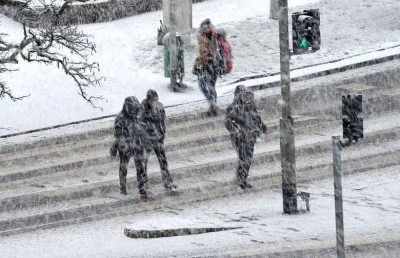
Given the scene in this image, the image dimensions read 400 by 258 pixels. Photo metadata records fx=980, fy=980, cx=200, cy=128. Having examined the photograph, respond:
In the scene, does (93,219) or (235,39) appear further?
(235,39)

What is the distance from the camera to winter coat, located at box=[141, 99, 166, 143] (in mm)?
15594

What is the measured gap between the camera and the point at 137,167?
15.4 meters

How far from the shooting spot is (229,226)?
13484 millimetres

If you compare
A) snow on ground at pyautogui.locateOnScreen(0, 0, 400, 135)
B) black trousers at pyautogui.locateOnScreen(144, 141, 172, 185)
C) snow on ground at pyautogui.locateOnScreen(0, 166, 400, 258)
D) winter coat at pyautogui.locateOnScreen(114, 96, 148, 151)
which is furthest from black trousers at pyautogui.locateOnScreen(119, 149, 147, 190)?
snow on ground at pyautogui.locateOnScreen(0, 0, 400, 135)

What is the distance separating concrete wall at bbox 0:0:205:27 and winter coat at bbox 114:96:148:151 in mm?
10786

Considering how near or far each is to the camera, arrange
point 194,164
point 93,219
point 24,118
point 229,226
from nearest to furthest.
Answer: point 229,226 < point 93,219 < point 194,164 < point 24,118

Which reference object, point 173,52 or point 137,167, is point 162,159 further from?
point 173,52

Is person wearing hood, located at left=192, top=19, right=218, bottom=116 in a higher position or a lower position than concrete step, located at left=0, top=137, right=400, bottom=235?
higher

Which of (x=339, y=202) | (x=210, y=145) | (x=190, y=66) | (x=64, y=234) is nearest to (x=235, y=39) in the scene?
(x=190, y=66)

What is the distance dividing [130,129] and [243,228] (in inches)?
118

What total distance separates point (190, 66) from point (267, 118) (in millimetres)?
4531

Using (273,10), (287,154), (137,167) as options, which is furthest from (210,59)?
(273,10)

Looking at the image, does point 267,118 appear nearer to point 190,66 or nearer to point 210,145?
point 210,145

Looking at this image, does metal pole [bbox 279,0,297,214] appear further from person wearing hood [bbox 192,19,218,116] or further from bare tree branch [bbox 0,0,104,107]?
bare tree branch [bbox 0,0,104,107]
